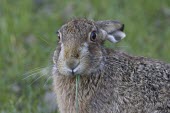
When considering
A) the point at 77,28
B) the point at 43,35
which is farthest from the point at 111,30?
the point at 43,35

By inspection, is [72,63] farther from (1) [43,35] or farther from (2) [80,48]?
(1) [43,35]

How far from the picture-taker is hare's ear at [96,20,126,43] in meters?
7.26

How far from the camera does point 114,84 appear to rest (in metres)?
7.03

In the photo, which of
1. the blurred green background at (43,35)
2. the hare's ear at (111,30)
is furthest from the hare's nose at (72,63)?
the blurred green background at (43,35)

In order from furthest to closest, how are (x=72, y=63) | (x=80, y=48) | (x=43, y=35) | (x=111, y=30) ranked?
(x=43, y=35)
(x=111, y=30)
(x=80, y=48)
(x=72, y=63)

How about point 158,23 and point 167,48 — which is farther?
point 158,23

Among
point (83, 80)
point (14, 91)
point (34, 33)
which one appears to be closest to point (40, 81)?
point (14, 91)

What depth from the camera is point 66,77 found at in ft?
23.3

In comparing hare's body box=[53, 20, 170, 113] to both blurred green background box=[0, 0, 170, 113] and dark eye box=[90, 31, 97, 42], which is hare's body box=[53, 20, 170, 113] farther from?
blurred green background box=[0, 0, 170, 113]

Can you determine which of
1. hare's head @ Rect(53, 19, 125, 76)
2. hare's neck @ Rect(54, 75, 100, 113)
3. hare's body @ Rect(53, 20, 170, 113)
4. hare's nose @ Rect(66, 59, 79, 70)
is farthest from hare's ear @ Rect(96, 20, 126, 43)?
hare's nose @ Rect(66, 59, 79, 70)

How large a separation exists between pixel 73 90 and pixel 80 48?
0.55 meters

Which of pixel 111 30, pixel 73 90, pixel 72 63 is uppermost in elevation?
pixel 111 30

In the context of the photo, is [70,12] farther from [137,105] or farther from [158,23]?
[137,105]

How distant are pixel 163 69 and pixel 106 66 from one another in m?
0.54
